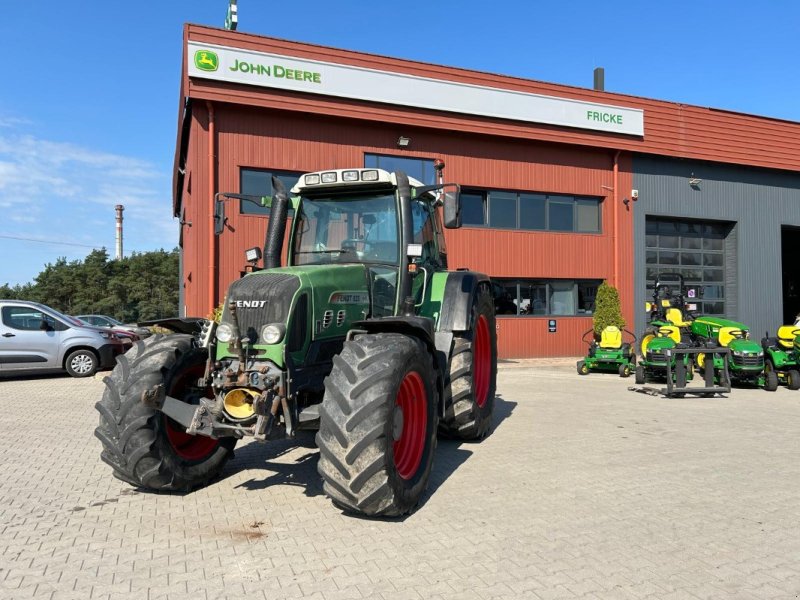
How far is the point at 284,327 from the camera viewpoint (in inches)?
172

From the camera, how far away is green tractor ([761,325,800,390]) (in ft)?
36.2

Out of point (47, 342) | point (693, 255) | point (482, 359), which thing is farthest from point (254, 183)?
point (693, 255)

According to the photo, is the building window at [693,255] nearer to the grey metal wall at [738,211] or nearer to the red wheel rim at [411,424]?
the grey metal wall at [738,211]

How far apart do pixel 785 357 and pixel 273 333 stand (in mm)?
10398

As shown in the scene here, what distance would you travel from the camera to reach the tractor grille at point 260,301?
4.46 meters

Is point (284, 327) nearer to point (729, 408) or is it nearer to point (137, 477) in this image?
point (137, 477)

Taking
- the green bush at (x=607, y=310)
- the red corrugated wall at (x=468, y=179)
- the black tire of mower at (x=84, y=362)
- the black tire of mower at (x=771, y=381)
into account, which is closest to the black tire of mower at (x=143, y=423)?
the black tire of mower at (x=84, y=362)

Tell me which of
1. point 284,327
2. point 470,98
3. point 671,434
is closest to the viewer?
point 284,327

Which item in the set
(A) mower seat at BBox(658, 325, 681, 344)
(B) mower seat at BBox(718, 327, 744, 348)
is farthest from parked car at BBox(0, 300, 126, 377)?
(B) mower seat at BBox(718, 327, 744, 348)

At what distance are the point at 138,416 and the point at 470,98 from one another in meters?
13.6

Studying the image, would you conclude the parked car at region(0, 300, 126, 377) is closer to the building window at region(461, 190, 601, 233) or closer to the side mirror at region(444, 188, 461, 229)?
the building window at region(461, 190, 601, 233)

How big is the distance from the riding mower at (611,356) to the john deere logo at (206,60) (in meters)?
10.2

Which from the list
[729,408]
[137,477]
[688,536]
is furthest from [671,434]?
[137,477]

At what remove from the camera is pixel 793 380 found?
11.0m
